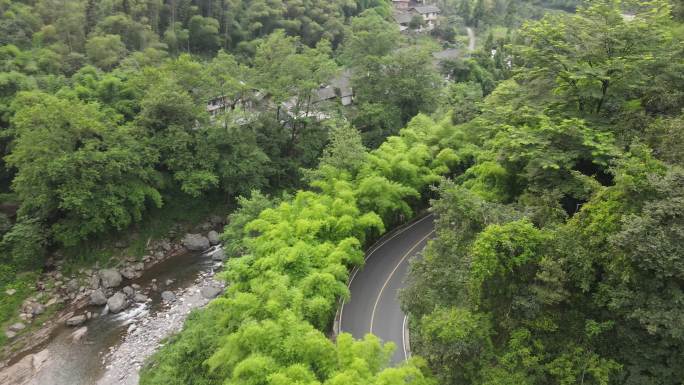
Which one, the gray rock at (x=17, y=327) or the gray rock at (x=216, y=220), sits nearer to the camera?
the gray rock at (x=17, y=327)

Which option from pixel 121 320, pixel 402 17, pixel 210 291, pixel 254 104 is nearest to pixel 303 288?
pixel 210 291

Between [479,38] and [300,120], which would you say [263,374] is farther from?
[479,38]

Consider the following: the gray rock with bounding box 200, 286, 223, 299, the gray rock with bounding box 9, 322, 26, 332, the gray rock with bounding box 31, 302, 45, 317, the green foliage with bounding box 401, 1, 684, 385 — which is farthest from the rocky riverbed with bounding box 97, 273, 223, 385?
the green foliage with bounding box 401, 1, 684, 385

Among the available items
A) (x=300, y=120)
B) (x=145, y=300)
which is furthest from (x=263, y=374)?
(x=300, y=120)

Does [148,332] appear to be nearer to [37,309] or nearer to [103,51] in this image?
[37,309]

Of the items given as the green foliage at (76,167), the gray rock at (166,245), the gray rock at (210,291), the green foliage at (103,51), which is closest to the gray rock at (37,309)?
the green foliage at (76,167)

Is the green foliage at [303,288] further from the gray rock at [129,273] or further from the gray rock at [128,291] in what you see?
the gray rock at [129,273]

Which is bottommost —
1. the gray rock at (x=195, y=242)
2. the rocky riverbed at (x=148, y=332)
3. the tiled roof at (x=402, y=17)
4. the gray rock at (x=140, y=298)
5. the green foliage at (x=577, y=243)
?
the rocky riverbed at (x=148, y=332)

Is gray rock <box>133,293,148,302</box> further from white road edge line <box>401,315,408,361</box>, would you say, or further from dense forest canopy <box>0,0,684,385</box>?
white road edge line <box>401,315,408,361</box>
